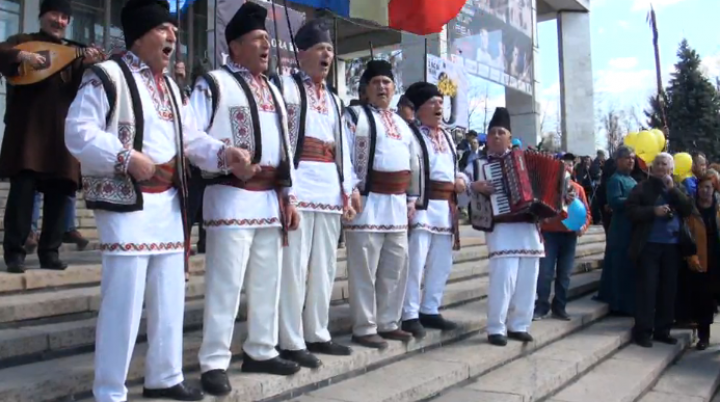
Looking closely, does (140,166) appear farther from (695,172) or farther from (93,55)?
(695,172)

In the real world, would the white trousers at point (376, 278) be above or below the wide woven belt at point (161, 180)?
below

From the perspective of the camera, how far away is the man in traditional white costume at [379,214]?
186 inches

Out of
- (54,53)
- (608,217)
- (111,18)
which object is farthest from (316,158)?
(111,18)

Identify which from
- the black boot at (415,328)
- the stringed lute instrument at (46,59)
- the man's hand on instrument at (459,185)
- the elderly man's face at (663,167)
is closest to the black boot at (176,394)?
the black boot at (415,328)

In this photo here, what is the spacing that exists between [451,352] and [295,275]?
1773 millimetres

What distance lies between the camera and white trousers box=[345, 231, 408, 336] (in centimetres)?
472

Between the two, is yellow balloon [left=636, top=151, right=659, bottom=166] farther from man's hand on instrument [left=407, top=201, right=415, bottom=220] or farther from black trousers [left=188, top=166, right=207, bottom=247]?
black trousers [left=188, top=166, right=207, bottom=247]

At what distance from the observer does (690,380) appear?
247 inches

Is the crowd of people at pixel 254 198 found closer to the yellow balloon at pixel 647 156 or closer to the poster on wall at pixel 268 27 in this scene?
the yellow balloon at pixel 647 156

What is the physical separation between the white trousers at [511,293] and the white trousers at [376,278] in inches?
38.2

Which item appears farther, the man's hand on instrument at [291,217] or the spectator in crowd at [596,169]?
the spectator in crowd at [596,169]

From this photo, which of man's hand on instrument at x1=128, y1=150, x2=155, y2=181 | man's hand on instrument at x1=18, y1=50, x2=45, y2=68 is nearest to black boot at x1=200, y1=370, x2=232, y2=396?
man's hand on instrument at x1=128, y1=150, x2=155, y2=181

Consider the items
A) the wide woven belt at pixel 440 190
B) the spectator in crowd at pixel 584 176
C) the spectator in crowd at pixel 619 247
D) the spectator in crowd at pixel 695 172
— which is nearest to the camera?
the wide woven belt at pixel 440 190

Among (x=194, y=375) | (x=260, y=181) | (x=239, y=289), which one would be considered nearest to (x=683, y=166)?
(x=260, y=181)
